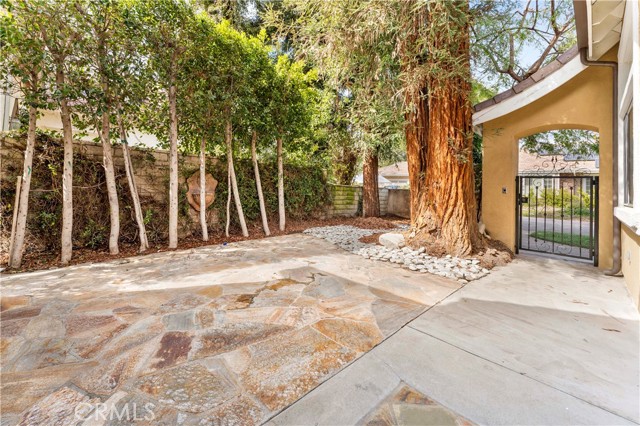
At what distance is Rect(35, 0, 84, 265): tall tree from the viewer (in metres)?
3.42

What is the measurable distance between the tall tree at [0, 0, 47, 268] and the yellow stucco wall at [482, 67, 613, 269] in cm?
704

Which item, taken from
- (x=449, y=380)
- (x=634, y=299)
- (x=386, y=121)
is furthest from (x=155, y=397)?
(x=386, y=121)

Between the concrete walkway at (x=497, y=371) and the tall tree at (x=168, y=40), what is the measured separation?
4.77m

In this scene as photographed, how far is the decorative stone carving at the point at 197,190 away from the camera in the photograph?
229 inches

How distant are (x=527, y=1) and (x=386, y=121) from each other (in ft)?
15.9

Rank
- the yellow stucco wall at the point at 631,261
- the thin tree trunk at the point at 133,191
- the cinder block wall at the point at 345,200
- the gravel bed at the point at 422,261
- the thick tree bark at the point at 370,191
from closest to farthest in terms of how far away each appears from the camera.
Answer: the yellow stucco wall at the point at 631,261 < the gravel bed at the point at 422,261 < the thin tree trunk at the point at 133,191 < the thick tree bark at the point at 370,191 < the cinder block wall at the point at 345,200

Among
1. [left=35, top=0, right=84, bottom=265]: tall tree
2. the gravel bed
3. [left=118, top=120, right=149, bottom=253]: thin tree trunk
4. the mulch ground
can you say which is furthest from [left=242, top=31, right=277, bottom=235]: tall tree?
the gravel bed

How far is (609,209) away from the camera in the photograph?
12.6 feet

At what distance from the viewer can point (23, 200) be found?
3584mm

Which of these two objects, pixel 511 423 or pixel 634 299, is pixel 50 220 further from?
pixel 634 299

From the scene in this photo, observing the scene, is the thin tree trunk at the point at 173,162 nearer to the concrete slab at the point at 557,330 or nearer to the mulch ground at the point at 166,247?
the mulch ground at the point at 166,247

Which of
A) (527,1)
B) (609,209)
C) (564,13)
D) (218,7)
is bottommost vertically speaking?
(609,209)

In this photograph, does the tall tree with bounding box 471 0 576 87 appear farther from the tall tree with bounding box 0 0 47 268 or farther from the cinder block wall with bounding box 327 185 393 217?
the tall tree with bounding box 0 0 47 268

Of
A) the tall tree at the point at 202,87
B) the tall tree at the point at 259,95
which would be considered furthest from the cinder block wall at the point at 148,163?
the tall tree at the point at 259,95
